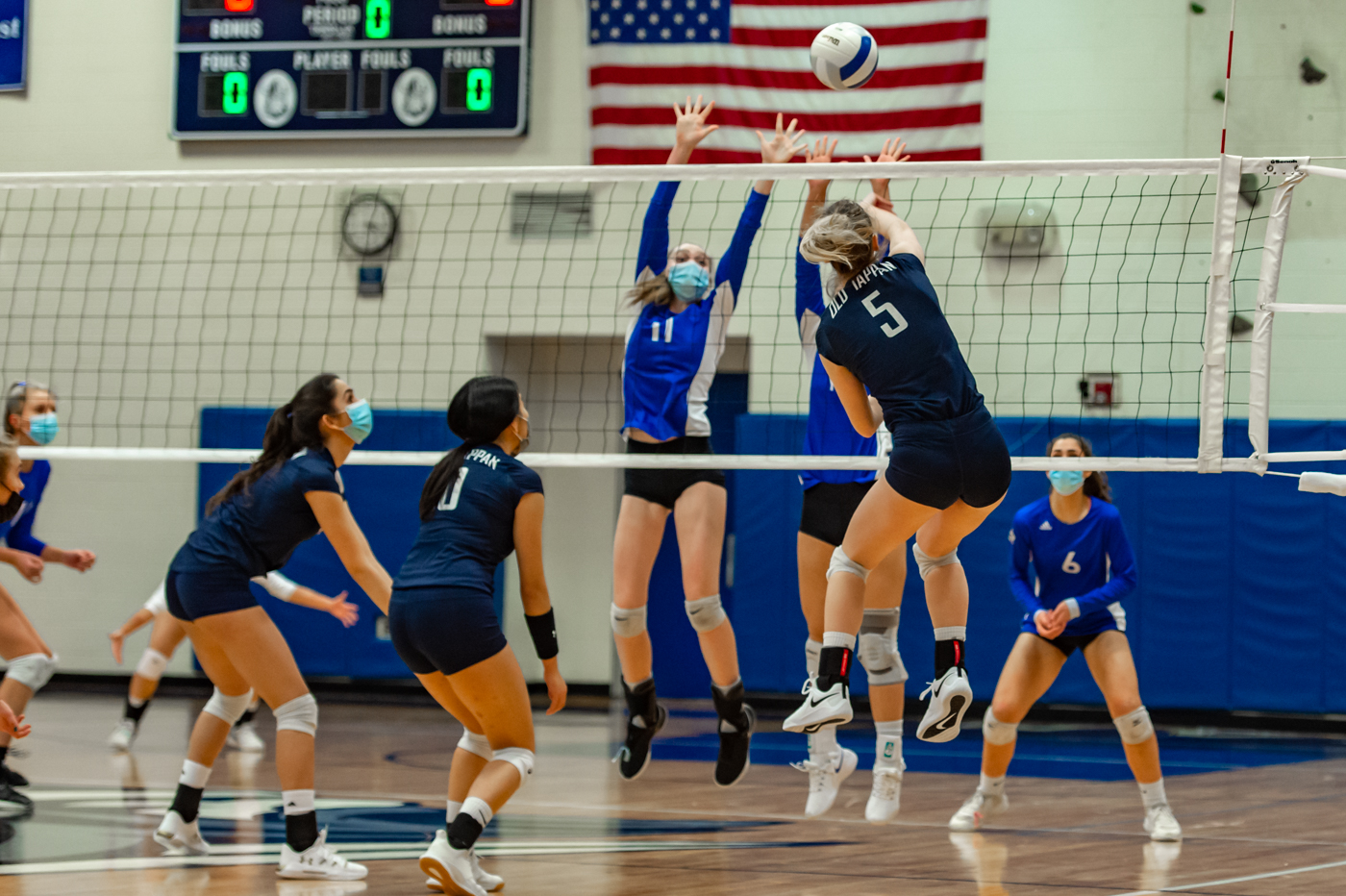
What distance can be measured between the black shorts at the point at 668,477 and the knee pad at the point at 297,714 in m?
1.52

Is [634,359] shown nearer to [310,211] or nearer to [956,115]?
[956,115]

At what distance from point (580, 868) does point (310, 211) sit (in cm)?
719

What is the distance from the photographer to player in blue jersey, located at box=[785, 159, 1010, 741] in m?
4.15

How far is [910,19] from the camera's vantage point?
10.1m

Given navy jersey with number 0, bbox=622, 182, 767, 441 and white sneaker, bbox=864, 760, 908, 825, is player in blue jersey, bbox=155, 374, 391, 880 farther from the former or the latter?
white sneaker, bbox=864, 760, 908, 825

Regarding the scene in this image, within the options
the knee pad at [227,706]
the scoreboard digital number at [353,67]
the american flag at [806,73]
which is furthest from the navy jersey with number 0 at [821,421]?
the scoreboard digital number at [353,67]

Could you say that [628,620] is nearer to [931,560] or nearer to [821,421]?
[821,421]

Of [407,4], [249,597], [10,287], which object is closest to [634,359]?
[249,597]

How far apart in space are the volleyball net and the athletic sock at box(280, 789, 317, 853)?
4.76 m

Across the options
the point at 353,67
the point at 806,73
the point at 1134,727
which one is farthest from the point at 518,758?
the point at 353,67

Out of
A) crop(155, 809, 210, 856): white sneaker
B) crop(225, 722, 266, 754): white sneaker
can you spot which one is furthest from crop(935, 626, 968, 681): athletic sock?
crop(225, 722, 266, 754): white sneaker

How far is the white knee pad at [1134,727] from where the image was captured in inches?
246

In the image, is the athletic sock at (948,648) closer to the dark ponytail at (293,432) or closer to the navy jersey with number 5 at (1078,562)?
the navy jersey with number 5 at (1078,562)

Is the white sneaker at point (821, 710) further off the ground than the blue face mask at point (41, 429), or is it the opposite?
the blue face mask at point (41, 429)
